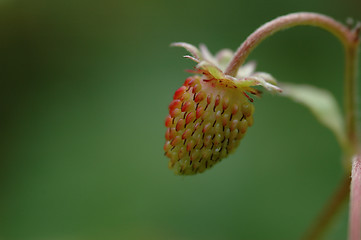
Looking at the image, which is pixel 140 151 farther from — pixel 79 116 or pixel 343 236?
pixel 343 236

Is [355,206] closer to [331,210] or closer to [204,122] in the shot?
[204,122]

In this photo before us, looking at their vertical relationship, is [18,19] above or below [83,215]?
above

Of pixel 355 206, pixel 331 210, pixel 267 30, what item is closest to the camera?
pixel 355 206

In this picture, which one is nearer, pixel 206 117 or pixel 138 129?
pixel 206 117

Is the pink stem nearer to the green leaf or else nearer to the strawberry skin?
the strawberry skin

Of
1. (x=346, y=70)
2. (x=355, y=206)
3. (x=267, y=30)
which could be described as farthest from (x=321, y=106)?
(x=355, y=206)

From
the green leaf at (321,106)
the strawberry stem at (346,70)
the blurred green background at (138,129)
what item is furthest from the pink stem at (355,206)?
the blurred green background at (138,129)

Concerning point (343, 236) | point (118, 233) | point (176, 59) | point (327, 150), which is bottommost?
point (118, 233)

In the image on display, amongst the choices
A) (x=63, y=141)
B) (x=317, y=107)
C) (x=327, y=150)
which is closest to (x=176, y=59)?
(x=63, y=141)
